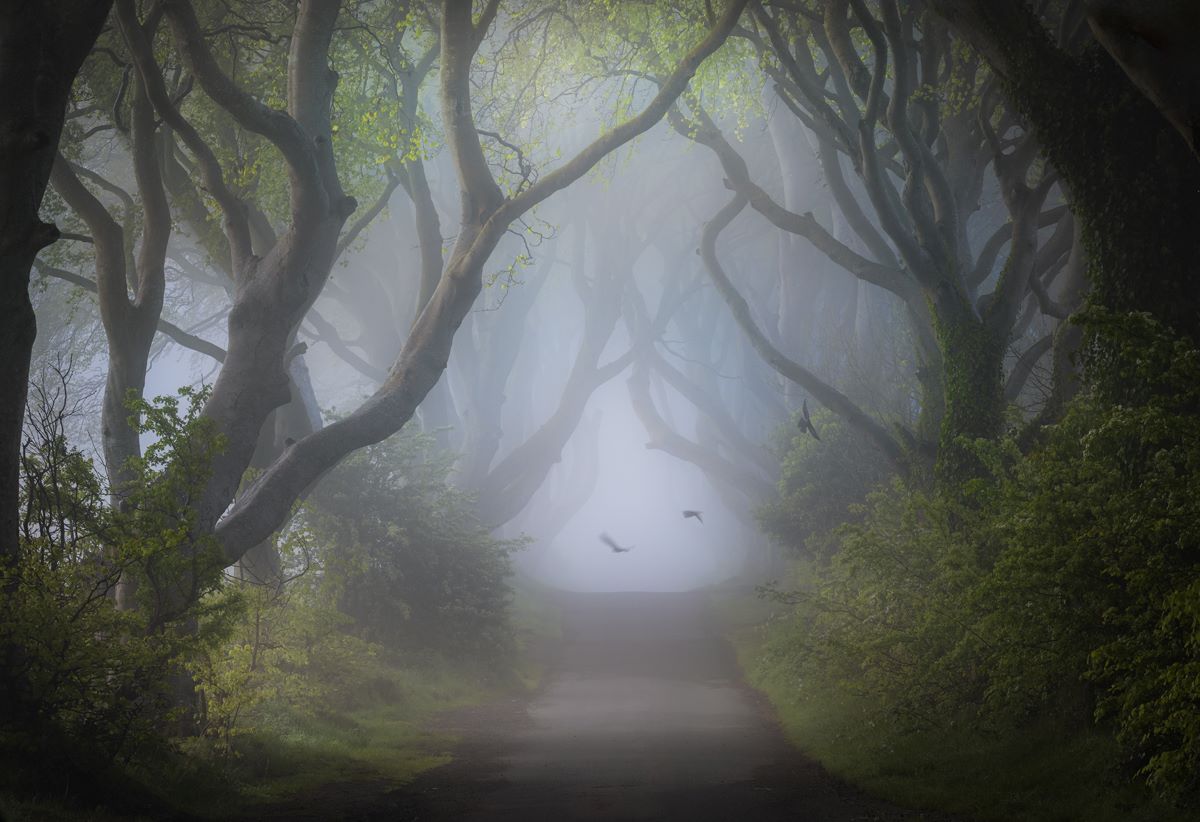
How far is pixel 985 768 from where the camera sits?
8344 mm

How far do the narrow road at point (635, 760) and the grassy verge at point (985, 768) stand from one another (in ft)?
1.13

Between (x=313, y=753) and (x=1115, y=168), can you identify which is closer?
(x=1115, y=168)

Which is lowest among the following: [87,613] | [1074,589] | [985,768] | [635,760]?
[985,768]

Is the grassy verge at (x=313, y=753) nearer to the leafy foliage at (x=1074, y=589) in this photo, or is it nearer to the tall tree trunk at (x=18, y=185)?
the tall tree trunk at (x=18, y=185)

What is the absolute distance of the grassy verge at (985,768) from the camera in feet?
22.6

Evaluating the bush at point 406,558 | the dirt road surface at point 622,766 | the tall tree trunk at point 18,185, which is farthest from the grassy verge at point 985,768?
the bush at point 406,558

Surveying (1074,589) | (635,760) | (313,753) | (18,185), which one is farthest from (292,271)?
(1074,589)

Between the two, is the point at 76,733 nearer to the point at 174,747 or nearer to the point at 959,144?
the point at 174,747

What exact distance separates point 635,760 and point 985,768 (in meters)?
4.08

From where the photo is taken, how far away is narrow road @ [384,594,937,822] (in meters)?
8.12

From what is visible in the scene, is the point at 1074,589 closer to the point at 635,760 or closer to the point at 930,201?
the point at 635,760

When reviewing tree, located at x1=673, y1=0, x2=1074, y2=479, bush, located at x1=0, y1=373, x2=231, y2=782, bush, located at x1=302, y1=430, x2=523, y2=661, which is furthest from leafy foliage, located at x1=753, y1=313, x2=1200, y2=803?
bush, located at x1=302, y1=430, x2=523, y2=661

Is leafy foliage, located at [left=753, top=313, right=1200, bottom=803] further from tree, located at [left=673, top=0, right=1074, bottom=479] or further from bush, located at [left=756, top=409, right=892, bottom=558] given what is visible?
bush, located at [left=756, top=409, right=892, bottom=558]

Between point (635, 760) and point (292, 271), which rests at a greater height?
point (292, 271)
